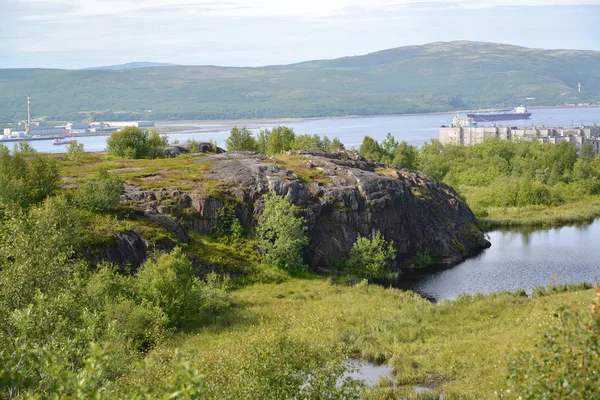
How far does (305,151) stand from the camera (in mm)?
→ 84188

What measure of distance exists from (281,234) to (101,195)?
15.1 meters

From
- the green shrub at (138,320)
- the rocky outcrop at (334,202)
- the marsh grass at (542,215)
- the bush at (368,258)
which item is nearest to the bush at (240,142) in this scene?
the rocky outcrop at (334,202)

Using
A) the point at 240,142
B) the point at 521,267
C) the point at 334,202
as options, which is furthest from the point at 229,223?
the point at 240,142

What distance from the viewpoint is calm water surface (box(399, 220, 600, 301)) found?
193 ft

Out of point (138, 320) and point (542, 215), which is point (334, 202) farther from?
point (542, 215)

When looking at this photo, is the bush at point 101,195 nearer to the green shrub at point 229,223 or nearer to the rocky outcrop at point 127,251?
the rocky outcrop at point 127,251

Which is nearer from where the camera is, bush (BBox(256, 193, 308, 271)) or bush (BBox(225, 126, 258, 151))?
bush (BBox(256, 193, 308, 271))

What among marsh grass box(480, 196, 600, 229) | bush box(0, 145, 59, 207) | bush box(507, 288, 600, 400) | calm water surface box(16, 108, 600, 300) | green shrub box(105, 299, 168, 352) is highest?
bush box(0, 145, 59, 207)

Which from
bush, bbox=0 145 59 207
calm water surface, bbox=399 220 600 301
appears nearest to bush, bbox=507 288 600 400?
calm water surface, bbox=399 220 600 301

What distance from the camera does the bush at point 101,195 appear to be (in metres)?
57.4

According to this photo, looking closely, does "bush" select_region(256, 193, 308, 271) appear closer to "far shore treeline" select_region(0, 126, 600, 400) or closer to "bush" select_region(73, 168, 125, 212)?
"far shore treeline" select_region(0, 126, 600, 400)

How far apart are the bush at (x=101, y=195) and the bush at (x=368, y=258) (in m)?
20.6

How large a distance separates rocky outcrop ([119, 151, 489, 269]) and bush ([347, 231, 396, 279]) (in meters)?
1.77

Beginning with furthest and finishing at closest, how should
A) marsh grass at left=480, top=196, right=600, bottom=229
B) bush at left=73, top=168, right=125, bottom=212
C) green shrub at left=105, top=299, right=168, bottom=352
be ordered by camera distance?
1. marsh grass at left=480, top=196, right=600, bottom=229
2. bush at left=73, top=168, right=125, bottom=212
3. green shrub at left=105, top=299, right=168, bottom=352
